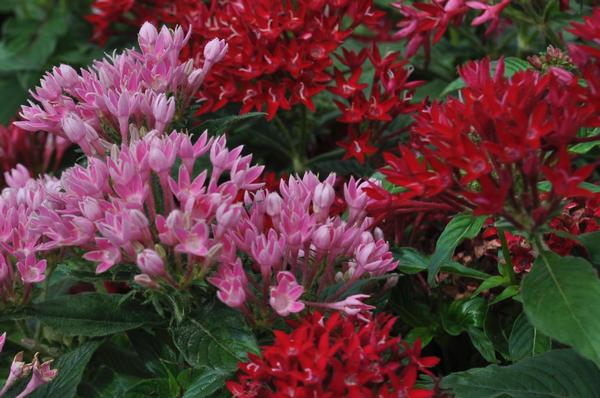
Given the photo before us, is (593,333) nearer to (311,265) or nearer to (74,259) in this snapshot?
(311,265)

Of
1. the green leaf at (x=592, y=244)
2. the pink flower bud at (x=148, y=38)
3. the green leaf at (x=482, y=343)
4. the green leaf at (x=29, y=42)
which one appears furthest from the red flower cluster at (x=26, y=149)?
the green leaf at (x=592, y=244)

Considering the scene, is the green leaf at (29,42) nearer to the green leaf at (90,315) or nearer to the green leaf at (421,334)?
the green leaf at (90,315)

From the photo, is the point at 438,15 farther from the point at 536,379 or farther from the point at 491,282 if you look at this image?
the point at 536,379

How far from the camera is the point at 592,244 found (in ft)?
3.51

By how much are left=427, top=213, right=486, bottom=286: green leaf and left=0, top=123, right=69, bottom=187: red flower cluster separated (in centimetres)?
79

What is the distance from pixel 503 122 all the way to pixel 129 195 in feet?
1.42

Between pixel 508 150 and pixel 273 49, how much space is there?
582 millimetres

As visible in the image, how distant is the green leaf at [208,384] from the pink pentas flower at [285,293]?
107mm

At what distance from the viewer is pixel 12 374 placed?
1045 mm

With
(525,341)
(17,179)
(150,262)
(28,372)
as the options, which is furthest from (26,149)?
(525,341)

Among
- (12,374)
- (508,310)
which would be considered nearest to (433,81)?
(508,310)

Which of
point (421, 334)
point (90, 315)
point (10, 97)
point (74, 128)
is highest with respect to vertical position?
point (74, 128)

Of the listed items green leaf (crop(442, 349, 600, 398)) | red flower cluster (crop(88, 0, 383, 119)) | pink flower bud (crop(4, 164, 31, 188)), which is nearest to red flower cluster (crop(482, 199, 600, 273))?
green leaf (crop(442, 349, 600, 398))

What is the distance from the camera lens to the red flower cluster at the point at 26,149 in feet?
5.44
